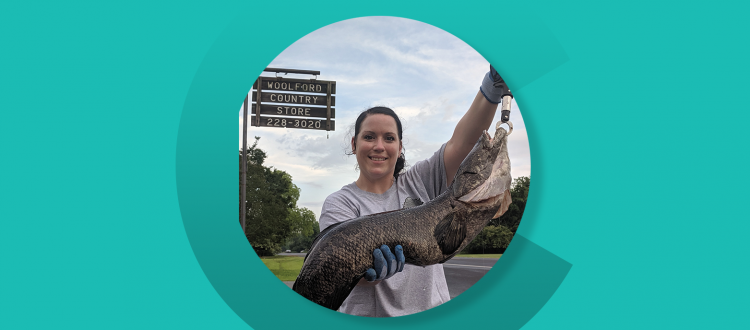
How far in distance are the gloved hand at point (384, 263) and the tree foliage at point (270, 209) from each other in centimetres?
45

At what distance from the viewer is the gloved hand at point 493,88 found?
7.97 ft

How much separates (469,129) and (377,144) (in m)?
0.48

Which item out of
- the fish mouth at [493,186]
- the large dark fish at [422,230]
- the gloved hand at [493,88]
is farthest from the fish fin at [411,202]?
the gloved hand at [493,88]

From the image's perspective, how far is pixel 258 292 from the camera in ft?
8.08

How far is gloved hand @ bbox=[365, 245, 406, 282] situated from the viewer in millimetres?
2115

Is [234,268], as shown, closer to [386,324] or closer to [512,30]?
[386,324]

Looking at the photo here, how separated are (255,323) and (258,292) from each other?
164mm

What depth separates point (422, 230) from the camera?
2176mm

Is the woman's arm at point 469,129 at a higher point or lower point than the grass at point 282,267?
higher

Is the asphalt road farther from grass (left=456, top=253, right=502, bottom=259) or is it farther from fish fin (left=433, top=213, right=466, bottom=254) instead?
fish fin (left=433, top=213, right=466, bottom=254)

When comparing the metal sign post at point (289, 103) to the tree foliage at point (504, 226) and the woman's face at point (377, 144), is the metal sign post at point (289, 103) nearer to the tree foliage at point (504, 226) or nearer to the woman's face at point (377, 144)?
the woman's face at point (377, 144)

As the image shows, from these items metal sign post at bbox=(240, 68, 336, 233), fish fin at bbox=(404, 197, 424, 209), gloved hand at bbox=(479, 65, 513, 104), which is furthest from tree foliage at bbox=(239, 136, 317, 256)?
gloved hand at bbox=(479, 65, 513, 104)

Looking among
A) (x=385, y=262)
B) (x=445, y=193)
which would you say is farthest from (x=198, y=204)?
(x=445, y=193)

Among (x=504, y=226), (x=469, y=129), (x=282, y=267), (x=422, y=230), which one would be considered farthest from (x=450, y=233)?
(x=282, y=267)
